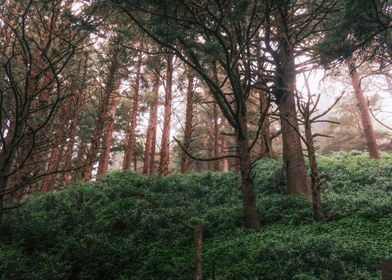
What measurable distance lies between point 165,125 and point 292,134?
24.3ft

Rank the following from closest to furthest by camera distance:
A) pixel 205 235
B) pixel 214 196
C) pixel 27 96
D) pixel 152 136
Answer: pixel 27 96 → pixel 205 235 → pixel 214 196 → pixel 152 136

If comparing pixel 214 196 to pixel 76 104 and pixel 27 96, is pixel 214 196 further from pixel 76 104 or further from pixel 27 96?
pixel 27 96

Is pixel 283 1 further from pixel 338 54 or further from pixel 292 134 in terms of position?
pixel 292 134

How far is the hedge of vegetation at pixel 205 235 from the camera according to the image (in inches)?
224

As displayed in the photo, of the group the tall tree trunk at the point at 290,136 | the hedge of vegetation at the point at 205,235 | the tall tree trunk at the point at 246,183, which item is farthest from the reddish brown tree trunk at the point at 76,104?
the tall tree trunk at the point at 290,136

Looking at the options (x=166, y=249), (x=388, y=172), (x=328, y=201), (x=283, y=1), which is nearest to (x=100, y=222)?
(x=166, y=249)

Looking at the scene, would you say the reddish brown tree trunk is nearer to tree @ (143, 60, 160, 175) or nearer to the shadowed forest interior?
the shadowed forest interior

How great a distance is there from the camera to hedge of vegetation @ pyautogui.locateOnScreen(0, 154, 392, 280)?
5.69 m

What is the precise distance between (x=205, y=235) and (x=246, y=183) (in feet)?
6.23

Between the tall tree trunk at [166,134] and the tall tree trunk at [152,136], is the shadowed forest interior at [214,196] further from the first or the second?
the tall tree trunk at [152,136]

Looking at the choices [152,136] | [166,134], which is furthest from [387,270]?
[152,136]

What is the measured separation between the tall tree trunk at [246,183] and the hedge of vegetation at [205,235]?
337mm

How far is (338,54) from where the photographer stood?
8859 mm

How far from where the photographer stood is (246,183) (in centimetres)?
737
